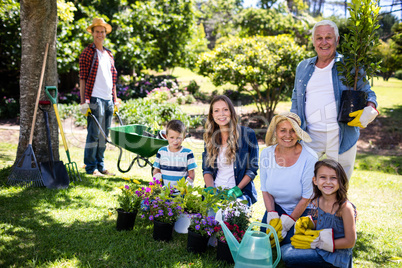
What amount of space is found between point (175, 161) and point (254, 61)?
654 centimetres

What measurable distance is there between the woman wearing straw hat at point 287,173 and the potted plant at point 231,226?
253 millimetres

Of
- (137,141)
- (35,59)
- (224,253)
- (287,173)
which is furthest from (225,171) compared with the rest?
(35,59)

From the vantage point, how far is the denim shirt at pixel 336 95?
306 centimetres

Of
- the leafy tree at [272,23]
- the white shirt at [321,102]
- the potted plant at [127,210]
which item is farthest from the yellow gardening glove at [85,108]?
the leafy tree at [272,23]

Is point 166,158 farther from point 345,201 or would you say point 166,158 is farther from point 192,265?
point 345,201

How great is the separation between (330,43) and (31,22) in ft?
13.0

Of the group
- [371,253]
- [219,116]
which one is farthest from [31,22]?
[371,253]

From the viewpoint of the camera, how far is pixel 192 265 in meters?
2.60

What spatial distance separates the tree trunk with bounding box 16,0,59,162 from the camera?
457 cm

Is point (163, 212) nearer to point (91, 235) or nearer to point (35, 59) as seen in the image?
point (91, 235)

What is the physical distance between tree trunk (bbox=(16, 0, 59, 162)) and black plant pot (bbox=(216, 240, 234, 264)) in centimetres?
329

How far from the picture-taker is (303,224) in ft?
8.46

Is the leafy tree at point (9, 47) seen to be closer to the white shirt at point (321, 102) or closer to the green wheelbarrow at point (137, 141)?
the green wheelbarrow at point (137, 141)

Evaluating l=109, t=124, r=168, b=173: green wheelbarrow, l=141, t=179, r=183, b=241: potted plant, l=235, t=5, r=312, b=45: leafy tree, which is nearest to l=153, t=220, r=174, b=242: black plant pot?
l=141, t=179, r=183, b=241: potted plant
